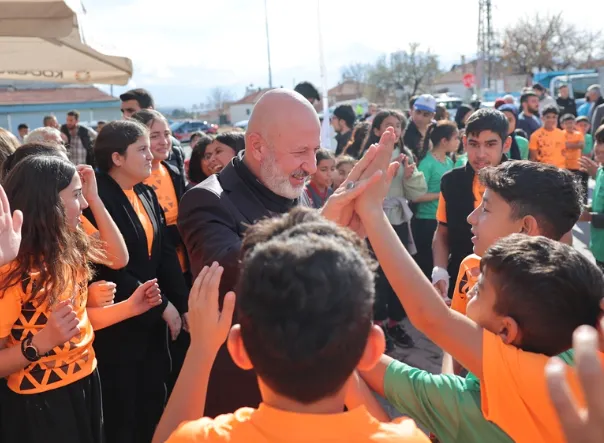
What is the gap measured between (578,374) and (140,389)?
299 cm

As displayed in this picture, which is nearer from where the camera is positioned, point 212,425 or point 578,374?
point 578,374

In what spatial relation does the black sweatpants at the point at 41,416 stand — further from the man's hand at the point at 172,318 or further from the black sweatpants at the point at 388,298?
the black sweatpants at the point at 388,298

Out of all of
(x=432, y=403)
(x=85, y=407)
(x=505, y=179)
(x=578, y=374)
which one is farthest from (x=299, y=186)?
(x=578, y=374)

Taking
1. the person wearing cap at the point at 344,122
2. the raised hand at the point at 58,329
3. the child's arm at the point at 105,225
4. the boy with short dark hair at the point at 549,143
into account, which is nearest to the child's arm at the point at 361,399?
the raised hand at the point at 58,329

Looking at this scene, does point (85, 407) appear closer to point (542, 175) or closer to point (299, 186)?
point (299, 186)

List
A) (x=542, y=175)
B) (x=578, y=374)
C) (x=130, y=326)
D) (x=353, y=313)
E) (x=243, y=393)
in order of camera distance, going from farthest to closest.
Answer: (x=130, y=326)
(x=542, y=175)
(x=243, y=393)
(x=353, y=313)
(x=578, y=374)

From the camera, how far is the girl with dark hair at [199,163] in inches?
194

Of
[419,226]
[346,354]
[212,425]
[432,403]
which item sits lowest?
[419,226]

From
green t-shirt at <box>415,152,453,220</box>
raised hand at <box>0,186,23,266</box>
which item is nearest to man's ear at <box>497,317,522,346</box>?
raised hand at <box>0,186,23,266</box>

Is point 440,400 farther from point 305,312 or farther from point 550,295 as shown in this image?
point 305,312

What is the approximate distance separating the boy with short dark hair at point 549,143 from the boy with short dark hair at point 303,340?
8.54 m

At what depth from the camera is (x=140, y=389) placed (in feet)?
11.6

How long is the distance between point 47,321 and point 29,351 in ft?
0.43

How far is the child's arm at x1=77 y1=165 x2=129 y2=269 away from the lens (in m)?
3.11
